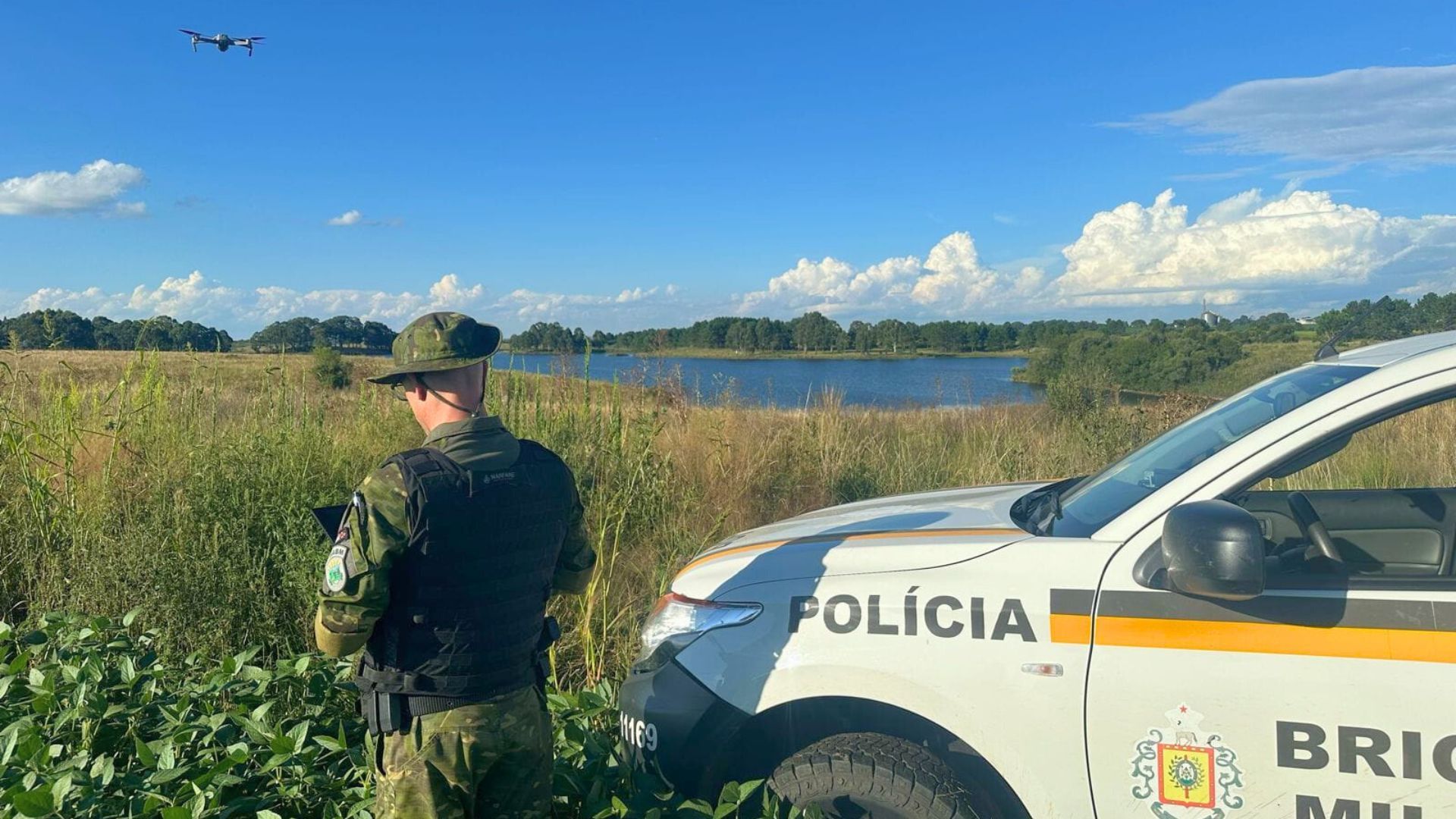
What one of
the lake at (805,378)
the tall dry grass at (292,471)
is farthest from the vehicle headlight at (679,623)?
the lake at (805,378)

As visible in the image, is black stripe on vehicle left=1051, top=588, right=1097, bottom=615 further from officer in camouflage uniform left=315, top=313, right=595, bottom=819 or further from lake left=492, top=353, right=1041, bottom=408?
lake left=492, top=353, right=1041, bottom=408

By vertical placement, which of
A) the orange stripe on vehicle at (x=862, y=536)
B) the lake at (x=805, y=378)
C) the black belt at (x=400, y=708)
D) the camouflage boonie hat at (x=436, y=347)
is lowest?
the black belt at (x=400, y=708)

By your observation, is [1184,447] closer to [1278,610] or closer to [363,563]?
[1278,610]

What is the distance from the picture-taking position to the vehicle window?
7.53 feet

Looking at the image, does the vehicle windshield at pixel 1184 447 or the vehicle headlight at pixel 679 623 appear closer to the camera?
the vehicle windshield at pixel 1184 447

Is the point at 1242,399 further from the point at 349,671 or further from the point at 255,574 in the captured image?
the point at 255,574

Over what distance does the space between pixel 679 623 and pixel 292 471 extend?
373cm

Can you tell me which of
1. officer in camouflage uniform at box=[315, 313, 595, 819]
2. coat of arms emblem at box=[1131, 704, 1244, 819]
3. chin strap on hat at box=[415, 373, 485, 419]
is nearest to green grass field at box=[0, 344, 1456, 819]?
officer in camouflage uniform at box=[315, 313, 595, 819]

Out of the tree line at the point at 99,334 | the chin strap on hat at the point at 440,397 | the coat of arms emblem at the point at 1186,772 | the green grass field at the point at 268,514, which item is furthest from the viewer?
the tree line at the point at 99,334

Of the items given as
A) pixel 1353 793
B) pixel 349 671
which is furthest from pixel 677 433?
pixel 1353 793

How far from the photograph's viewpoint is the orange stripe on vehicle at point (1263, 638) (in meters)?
1.89

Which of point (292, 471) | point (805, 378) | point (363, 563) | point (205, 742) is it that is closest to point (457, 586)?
point (363, 563)

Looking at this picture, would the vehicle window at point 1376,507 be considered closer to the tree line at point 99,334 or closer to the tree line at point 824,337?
the tree line at point 824,337

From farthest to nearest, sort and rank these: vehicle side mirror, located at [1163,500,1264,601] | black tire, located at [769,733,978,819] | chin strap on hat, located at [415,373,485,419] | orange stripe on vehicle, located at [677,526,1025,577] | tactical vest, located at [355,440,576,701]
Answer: orange stripe on vehicle, located at [677,526,1025,577] → chin strap on hat, located at [415,373,485,419] → black tire, located at [769,733,978,819] → tactical vest, located at [355,440,576,701] → vehicle side mirror, located at [1163,500,1264,601]
